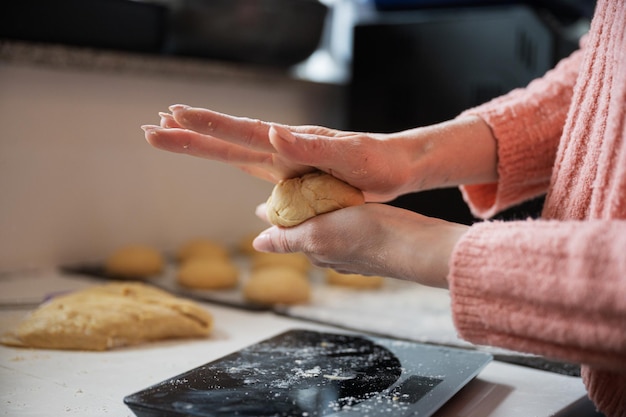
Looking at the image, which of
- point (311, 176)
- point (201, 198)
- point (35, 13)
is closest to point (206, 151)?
point (311, 176)

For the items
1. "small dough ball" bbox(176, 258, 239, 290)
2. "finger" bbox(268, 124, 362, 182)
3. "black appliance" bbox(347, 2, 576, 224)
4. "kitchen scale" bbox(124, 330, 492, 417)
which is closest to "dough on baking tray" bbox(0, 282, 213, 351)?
"kitchen scale" bbox(124, 330, 492, 417)

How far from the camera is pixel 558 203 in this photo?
936 millimetres

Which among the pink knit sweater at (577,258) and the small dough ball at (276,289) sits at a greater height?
the pink knit sweater at (577,258)

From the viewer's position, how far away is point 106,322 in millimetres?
1140

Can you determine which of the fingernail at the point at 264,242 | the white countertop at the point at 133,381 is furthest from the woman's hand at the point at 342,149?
the white countertop at the point at 133,381

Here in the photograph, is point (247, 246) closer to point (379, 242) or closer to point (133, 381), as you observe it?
point (133, 381)

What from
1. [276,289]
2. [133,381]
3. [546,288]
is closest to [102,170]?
[276,289]

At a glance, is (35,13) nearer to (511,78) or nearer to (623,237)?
(511,78)

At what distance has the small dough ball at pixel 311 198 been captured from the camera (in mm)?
914

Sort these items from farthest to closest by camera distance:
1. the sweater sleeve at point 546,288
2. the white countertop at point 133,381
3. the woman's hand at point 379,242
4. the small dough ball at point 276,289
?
the small dough ball at point 276,289 < the white countertop at point 133,381 < the woman's hand at point 379,242 < the sweater sleeve at point 546,288

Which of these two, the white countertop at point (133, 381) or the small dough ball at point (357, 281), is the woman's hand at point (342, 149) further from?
the small dough ball at point (357, 281)

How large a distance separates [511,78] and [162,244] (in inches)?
44.3

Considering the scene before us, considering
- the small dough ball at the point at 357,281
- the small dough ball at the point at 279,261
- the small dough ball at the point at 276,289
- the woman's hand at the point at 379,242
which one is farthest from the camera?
the small dough ball at the point at 279,261

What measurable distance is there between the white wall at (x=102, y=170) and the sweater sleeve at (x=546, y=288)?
4.27 feet
